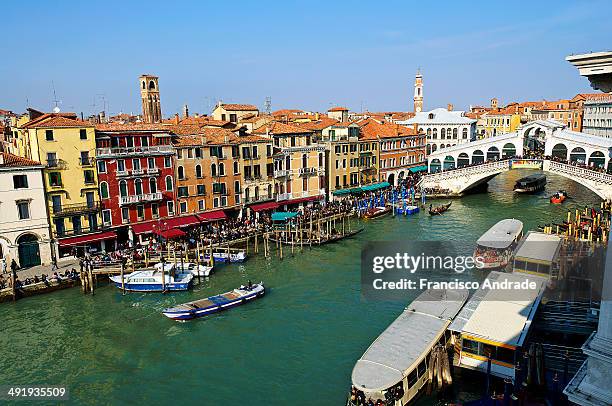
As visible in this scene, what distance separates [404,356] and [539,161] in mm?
28796

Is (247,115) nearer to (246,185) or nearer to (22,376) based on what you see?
(246,185)

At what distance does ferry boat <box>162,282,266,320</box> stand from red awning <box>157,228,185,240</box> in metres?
6.23

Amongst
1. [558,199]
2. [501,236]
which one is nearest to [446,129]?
[558,199]

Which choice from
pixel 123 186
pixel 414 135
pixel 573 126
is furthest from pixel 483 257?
pixel 573 126

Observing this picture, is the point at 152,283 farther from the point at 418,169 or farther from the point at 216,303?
the point at 418,169

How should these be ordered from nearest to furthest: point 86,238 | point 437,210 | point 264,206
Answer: point 86,238, point 264,206, point 437,210

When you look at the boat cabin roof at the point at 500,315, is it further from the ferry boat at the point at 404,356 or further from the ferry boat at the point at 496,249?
the ferry boat at the point at 496,249

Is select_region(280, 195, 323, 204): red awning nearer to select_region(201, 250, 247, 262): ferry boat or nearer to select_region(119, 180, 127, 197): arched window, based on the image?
select_region(201, 250, 247, 262): ferry boat

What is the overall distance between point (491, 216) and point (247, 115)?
810 inches

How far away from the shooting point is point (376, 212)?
3112cm

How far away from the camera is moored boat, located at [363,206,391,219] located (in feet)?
101

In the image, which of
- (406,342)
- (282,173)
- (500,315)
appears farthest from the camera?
(282,173)

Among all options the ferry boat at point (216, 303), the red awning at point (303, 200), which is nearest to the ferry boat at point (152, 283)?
the ferry boat at point (216, 303)
